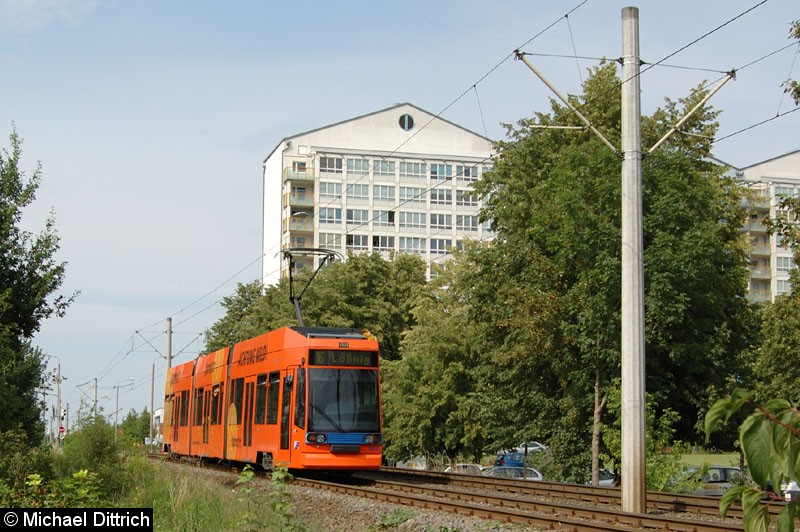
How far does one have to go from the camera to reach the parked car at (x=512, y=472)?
31016mm

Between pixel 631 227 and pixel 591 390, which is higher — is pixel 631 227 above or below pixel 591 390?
above

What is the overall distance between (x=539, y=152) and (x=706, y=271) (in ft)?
39.0

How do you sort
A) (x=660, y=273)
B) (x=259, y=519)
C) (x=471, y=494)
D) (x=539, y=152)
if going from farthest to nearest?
1. (x=539, y=152)
2. (x=660, y=273)
3. (x=471, y=494)
4. (x=259, y=519)

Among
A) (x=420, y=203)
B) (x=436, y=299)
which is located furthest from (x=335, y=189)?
(x=436, y=299)

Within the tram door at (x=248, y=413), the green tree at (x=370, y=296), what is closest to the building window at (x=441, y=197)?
the green tree at (x=370, y=296)

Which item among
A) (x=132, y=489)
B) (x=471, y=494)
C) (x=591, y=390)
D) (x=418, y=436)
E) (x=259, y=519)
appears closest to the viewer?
(x=259, y=519)

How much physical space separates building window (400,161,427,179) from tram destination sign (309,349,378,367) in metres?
78.1

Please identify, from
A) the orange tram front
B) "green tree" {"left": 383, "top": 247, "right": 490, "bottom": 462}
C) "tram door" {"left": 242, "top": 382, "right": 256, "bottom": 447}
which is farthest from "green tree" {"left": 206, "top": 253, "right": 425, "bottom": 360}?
the orange tram front

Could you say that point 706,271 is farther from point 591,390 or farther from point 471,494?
point 471,494

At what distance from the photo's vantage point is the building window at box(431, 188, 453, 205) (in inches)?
4013

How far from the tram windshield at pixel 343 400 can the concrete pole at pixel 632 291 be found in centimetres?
755

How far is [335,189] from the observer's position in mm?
97875

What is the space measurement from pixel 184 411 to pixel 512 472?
1141 centimetres

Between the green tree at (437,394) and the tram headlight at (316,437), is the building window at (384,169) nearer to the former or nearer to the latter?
the green tree at (437,394)
